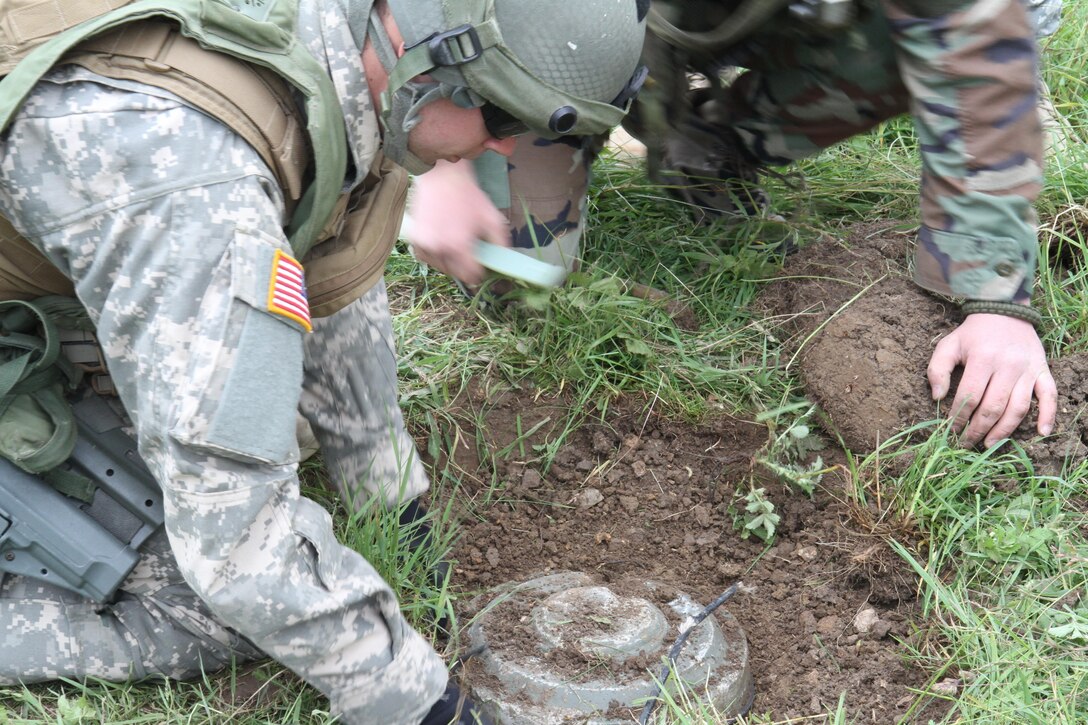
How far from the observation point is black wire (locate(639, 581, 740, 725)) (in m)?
2.25

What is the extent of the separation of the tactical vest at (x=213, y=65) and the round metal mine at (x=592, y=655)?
3.27ft

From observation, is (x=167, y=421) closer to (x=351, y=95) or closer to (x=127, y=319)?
(x=127, y=319)

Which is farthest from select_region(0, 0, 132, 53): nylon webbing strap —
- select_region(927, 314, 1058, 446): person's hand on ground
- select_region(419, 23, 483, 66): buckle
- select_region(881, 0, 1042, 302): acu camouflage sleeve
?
select_region(927, 314, 1058, 446): person's hand on ground

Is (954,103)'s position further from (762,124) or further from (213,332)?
(213,332)

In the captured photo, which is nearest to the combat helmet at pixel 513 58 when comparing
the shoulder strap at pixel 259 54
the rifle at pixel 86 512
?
the shoulder strap at pixel 259 54

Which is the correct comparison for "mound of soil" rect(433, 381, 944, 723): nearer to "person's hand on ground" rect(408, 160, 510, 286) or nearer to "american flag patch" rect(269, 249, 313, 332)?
"person's hand on ground" rect(408, 160, 510, 286)

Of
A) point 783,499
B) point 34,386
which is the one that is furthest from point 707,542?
point 34,386

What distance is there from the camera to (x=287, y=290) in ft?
5.93

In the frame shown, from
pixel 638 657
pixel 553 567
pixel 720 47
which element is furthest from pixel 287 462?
pixel 720 47

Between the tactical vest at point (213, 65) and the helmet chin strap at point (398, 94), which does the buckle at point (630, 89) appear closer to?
the helmet chin strap at point (398, 94)

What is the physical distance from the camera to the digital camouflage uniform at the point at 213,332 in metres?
1.75

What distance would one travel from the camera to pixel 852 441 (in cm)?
276

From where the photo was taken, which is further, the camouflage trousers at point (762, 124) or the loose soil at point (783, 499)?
the camouflage trousers at point (762, 124)

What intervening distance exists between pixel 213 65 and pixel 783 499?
67.7 inches
